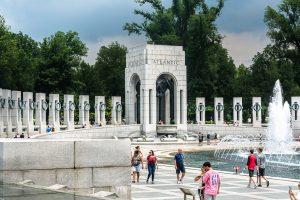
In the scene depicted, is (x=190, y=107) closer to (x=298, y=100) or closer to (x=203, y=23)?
(x=203, y=23)

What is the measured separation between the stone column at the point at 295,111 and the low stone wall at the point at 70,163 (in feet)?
160

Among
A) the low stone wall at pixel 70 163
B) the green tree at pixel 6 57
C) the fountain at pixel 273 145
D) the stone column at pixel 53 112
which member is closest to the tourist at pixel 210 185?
the low stone wall at pixel 70 163

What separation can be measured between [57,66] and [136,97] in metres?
20.4

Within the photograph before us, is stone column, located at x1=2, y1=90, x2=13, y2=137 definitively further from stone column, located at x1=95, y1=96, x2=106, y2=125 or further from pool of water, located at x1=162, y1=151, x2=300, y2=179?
pool of water, located at x1=162, y1=151, x2=300, y2=179

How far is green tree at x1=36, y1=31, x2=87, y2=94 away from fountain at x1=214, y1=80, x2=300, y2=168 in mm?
31153

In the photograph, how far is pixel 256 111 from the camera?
64500mm

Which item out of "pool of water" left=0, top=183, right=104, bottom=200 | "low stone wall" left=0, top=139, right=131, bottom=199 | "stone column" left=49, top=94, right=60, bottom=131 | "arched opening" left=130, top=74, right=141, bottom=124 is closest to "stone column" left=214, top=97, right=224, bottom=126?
"arched opening" left=130, top=74, right=141, bottom=124

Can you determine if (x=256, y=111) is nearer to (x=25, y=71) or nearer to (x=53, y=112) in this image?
(x=53, y=112)

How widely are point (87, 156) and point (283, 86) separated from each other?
69.3 meters

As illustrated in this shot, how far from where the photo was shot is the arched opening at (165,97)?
63.8 meters

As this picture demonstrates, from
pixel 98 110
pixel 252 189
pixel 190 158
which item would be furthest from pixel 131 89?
pixel 252 189

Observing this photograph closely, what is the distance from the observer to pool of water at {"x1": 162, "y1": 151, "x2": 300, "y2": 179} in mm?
29359

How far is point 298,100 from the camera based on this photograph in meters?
→ 63.0

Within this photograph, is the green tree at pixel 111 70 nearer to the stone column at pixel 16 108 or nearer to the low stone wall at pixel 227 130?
the low stone wall at pixel 227 130
